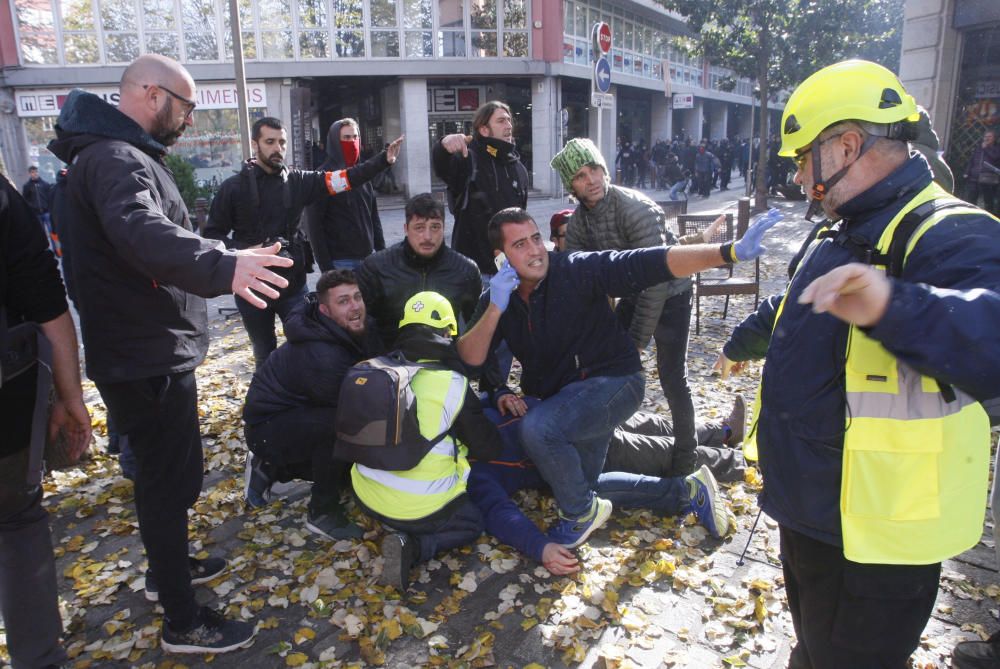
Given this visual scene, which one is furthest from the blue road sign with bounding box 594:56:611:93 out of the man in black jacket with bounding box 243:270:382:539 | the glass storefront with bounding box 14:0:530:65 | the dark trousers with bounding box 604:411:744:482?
the glass storefront with bounding box 14:0:530:65

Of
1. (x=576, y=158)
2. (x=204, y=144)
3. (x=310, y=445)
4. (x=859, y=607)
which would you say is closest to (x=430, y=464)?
(x=310, y=445)

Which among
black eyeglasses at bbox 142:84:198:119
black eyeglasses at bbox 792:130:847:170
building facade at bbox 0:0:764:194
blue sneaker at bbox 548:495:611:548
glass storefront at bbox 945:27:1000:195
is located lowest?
blue sneaker at bbox 548:495:611:548

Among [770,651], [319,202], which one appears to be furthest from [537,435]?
[319,202]

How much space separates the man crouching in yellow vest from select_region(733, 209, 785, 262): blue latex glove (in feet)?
4.61

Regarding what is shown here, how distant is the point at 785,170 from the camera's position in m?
23.2

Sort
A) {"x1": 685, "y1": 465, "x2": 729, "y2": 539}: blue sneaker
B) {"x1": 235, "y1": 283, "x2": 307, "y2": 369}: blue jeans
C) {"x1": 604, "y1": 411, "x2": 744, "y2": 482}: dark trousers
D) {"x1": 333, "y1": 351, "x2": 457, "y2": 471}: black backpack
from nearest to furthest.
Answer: {"x1": 333, "y1": 351, "x2": 457, "y2": 471}: black backpack → {"x1": 685, "y1": 465, "x2": 729, "y2": 539}: blue sneaker → {"x1": 604, "y1": 411, "x2": 744, "y2": 482}: dark trousers → {"x1": 235, "y1": 283, "x2": 307, "y2": 369}: blue jeans

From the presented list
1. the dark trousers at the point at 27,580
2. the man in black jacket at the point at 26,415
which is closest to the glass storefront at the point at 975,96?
the man in black jacket at the point at 26,415

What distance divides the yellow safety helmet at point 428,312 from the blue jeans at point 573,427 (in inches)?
25.0

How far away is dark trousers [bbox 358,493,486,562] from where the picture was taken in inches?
131

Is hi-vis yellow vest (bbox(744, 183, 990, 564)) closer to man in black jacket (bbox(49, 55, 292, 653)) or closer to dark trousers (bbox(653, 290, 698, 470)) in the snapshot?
man in black jacket (bbox(49, 55, 292, 653))

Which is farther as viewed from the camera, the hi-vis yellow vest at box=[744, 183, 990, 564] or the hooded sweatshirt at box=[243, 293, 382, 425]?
the hooded sweatshirt at box=[243, 293, 382, 425]

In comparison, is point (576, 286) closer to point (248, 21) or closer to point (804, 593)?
point (804, 593)

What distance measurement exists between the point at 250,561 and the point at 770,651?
2480 millimetres

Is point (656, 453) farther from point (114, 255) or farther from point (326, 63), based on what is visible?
point (326, 63)
